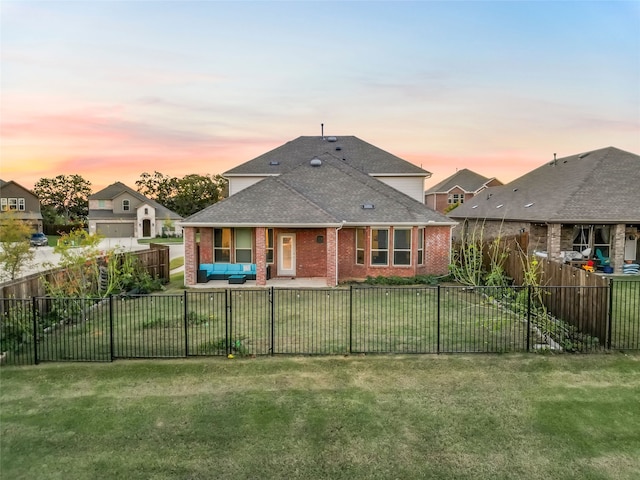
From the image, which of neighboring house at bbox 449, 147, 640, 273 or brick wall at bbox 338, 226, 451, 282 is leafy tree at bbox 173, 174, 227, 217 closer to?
neighboring house at bbox 449, 147, 640, 273

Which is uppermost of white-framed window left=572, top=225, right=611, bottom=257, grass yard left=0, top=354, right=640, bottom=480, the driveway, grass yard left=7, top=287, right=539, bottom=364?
white-framed window left=572, top=225, right=611, bottom=257

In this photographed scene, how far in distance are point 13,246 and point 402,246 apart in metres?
15.8

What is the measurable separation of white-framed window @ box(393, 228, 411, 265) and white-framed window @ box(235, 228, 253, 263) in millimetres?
6593

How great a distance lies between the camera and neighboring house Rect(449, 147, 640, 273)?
65.5ft

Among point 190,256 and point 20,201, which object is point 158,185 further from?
point 190,256

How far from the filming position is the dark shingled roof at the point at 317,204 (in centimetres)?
1752

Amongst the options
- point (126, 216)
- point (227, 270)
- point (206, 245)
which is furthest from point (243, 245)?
point (126, 216)

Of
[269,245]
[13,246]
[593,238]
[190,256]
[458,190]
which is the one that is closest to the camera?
[13,246]

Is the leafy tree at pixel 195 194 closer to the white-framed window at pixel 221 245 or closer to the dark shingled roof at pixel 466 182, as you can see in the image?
the dark shingled roof at pixel 466 182

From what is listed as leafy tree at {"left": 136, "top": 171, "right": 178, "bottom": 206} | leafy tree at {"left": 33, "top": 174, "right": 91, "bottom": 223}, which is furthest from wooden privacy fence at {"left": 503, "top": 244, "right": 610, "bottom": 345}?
leafy tree at {"left": 33, "top": 174, "right": 91, "bottom": 223}

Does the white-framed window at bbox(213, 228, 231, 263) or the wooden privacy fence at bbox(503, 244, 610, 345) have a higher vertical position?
the white-framed window at bbox(213, 228, 231, 263)

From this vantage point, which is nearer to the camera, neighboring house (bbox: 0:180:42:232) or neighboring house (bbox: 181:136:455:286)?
neighboring house (bbox: 181:136:455:286)

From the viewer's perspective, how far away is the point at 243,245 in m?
18.7

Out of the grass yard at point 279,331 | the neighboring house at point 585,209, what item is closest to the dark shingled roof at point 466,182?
the neighboring house at point 585,209
